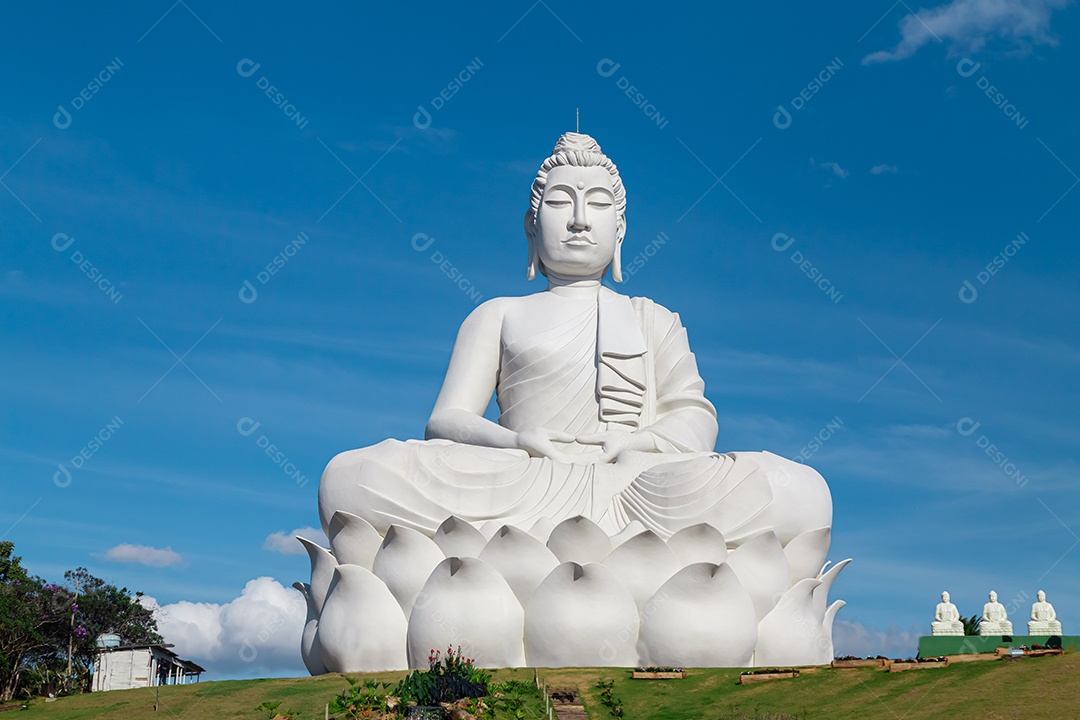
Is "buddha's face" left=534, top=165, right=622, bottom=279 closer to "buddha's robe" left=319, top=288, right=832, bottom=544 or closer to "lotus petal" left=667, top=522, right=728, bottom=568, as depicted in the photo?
"buddha's robe" left=319, top=288, right=832, bottom=544

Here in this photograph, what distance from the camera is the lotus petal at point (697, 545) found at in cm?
1262

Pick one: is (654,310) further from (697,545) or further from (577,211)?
(697,545)

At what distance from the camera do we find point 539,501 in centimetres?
1366

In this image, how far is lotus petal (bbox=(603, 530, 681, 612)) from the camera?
12.5 metres

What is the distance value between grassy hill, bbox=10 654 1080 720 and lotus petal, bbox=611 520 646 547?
4.93 ft

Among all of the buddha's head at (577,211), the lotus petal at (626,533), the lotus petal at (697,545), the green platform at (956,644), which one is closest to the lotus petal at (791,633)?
the lotus petal at (697,545)

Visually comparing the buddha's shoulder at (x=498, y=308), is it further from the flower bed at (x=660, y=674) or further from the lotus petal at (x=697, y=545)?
the flower bed at (x=660, y=674)

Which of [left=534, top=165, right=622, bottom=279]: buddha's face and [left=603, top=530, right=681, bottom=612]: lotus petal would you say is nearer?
[left=603, top=530, right=681, bottom=612]: lotus petal

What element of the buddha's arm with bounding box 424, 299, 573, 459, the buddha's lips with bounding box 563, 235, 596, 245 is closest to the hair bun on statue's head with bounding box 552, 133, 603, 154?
the buddha's lips with bounding box 563, 235, 596, 245

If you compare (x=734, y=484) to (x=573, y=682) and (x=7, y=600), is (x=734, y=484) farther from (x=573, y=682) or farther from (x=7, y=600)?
(x=7, y=600)

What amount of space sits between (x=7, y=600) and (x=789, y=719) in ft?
39.4

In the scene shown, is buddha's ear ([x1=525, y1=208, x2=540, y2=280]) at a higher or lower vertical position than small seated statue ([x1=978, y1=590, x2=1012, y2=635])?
higher

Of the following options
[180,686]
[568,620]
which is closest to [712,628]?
[568,620]

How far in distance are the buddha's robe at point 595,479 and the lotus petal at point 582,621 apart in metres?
1.10
